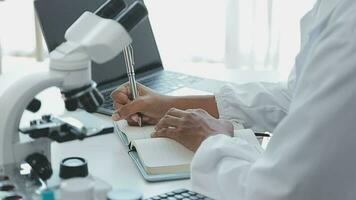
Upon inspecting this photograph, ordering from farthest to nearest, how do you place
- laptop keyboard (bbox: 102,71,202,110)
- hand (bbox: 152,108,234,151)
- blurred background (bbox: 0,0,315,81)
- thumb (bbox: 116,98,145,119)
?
blurred background (bbox: 0,0,315,81)
laptop keyboard (bbox: 102,71,202,110)
thumb (bbox: 116,98,145,119)
hand (bbox: 152,108,234,151)

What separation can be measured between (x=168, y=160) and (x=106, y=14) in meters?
0.35

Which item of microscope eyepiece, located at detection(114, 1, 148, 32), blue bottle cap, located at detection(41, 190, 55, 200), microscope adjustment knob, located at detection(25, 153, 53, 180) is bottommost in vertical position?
microscope adjustment knob, located at detection(25, 153, 53, 180)

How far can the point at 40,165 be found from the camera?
0.91 metres

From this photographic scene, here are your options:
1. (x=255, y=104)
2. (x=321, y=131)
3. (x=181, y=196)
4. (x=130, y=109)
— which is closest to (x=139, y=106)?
(x=130, y=109)

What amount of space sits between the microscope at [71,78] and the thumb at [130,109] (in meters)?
0.42

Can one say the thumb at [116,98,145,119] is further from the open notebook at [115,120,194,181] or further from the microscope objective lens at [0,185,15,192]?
the microscope objective lens at [0,185,15,192]

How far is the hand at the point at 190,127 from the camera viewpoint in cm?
116

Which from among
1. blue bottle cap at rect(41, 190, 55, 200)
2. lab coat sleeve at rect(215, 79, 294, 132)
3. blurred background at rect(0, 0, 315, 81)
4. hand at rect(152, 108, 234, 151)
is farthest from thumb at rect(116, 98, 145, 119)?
blurred background at rect(0, 0, 315, 81)

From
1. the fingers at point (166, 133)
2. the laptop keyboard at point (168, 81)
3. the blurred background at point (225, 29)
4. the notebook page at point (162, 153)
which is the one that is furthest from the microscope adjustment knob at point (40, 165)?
the blurred background at point (225, 29)

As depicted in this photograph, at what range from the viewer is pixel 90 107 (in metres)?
0.86

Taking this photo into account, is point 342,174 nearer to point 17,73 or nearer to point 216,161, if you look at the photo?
point 216,161

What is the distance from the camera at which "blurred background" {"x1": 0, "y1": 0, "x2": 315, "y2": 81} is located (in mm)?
2936

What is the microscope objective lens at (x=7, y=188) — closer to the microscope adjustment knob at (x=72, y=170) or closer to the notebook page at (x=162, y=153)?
the microscope adjustment knob at (x=72, y=170)

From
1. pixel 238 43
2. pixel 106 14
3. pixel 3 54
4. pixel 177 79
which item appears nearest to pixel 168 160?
pixel 106 14
